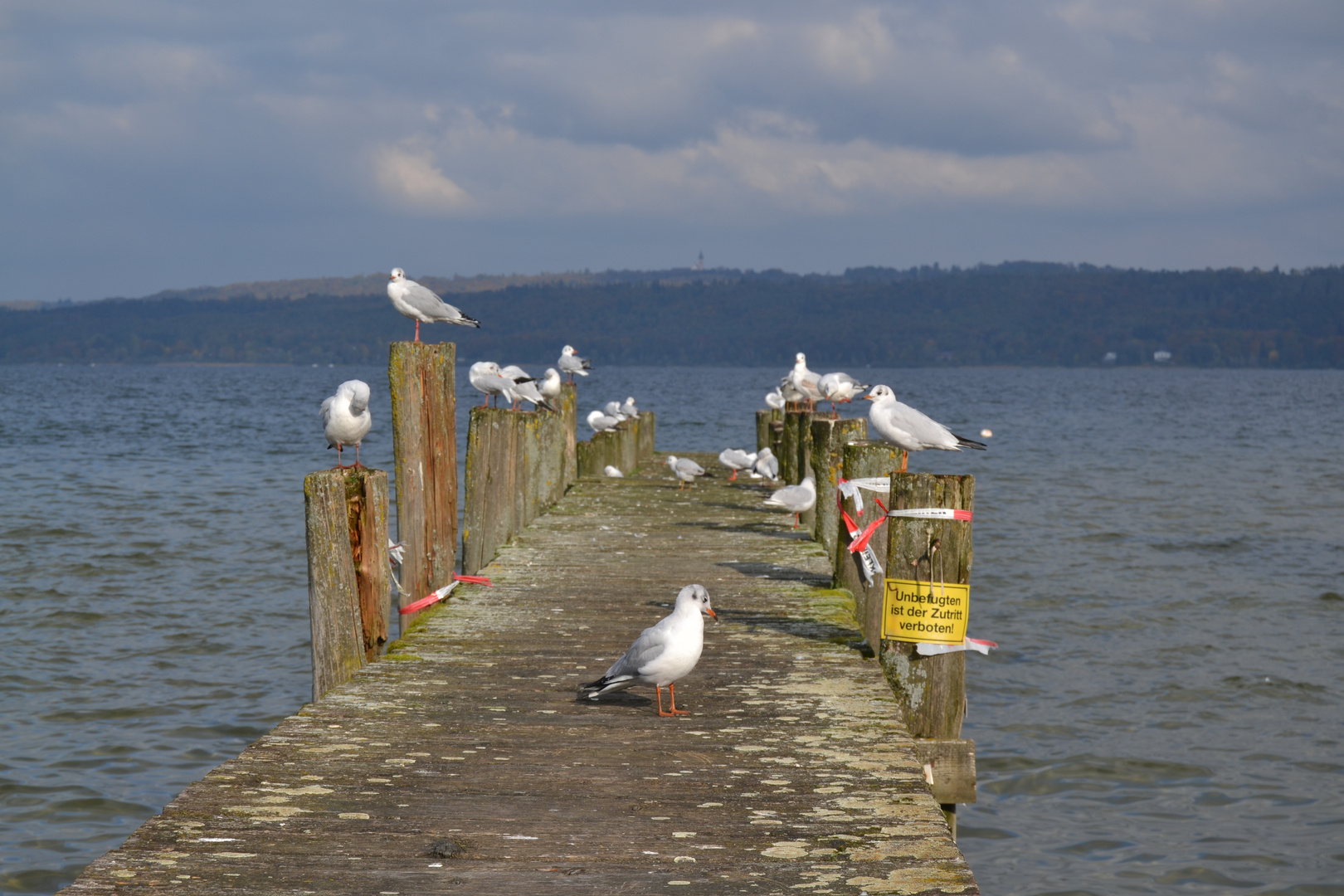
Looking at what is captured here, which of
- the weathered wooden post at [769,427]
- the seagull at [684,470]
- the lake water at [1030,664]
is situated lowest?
the lake water at [1030,664]

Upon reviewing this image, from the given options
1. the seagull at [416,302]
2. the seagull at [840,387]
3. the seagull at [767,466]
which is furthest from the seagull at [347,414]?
the seagull at [767,466]

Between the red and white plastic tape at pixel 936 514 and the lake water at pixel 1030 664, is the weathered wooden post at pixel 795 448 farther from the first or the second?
the red and white plastic tape at pixel 936 514

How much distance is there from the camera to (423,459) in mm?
7570

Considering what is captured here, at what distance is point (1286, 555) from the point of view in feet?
67.3

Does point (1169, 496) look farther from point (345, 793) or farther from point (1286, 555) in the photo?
point (345, 793)

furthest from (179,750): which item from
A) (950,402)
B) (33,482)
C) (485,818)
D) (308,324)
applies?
(308,324)

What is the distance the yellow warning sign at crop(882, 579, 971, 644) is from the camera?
5984 millimetres

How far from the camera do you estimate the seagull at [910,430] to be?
8.27 m

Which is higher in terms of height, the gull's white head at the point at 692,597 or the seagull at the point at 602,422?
the seagull at the point at 602,422

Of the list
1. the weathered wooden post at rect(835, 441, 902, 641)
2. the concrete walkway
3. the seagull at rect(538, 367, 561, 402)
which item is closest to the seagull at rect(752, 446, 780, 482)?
the seagull at rect(538, 367, 561, 402)

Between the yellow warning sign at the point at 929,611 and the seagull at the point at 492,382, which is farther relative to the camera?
the seagull at the point at 492,382

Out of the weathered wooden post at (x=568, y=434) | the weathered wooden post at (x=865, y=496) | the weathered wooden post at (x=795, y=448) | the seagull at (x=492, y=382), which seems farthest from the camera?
the weathered wooden post at (x=568, y=434)

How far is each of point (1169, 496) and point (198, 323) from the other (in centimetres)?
17979

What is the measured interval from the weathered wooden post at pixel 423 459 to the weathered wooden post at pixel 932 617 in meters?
3.09
